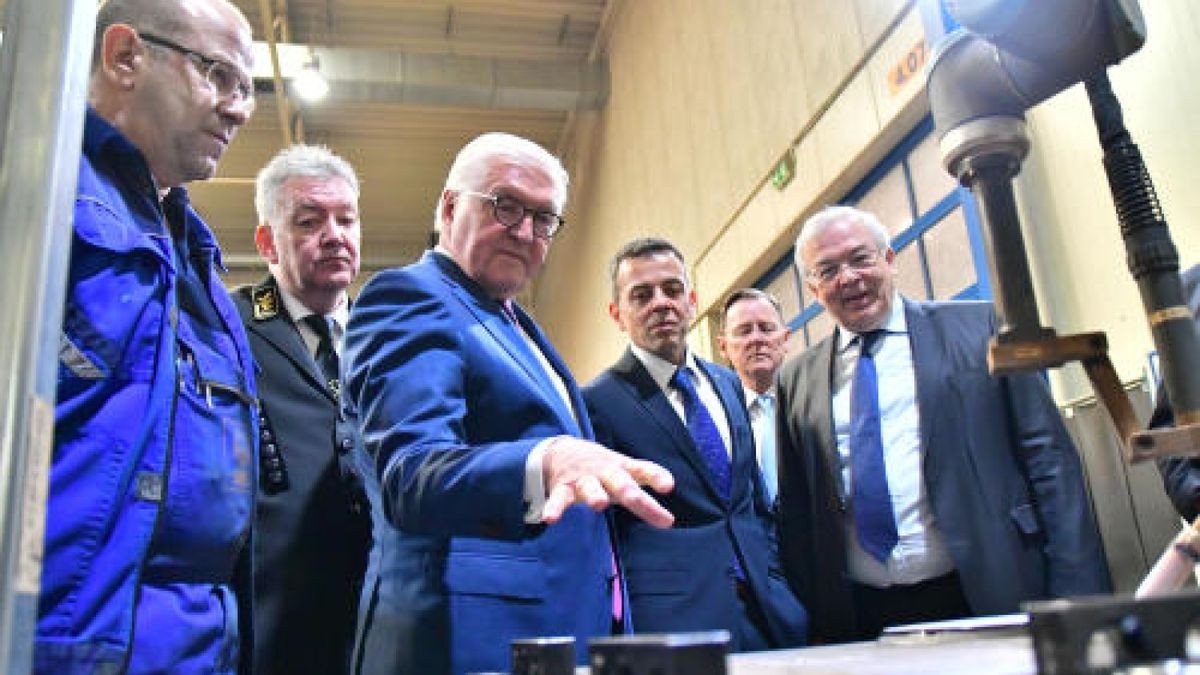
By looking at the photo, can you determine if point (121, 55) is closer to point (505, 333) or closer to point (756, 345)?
point (505, 333)

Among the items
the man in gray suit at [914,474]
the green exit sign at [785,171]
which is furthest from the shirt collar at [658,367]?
the green exit sign at [785,171]

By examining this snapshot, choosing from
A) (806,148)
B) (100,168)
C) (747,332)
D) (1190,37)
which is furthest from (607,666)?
(806,148)

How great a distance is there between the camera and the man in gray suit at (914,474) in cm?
186

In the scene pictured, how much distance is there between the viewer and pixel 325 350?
78.5 inches

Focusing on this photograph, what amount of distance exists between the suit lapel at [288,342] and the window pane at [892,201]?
9.20 feet

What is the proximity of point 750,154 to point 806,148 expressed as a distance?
27.7 inches

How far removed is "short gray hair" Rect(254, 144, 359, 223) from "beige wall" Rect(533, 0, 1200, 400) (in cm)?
201

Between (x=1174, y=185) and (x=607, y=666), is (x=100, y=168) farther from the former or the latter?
(x=1174, y=185)

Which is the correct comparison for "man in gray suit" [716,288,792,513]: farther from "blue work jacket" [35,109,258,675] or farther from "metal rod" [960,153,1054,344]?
"metal rod" [960,153,1054,344]

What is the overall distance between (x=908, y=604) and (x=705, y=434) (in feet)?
2.01

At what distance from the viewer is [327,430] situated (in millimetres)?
1770

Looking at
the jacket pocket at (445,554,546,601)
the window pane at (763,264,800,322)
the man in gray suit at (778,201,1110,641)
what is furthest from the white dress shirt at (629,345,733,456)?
the window pane at (763,264,800,322)

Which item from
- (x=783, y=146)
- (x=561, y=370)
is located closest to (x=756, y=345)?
(x=783, y=146)

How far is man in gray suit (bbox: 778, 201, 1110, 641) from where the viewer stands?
1.86 m
